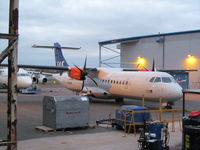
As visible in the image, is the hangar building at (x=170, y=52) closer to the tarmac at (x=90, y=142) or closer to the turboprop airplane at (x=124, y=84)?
the turboprop airplane at (x=124, y=84)

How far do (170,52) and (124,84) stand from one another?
2349 cm

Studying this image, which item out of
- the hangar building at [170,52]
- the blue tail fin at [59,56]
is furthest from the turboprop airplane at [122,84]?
the hangar building at [170,52]

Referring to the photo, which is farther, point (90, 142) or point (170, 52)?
point (170, 52)

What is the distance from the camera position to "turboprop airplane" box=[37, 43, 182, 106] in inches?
718

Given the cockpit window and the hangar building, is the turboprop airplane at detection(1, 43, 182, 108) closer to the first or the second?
the cockpit window

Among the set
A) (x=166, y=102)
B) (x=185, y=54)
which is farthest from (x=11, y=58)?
(x=185, y=54)

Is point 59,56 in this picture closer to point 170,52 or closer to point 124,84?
point 124,84

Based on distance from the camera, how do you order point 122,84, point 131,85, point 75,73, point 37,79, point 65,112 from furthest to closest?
point 37,79 → point 75,73 → point 122,84 → point 131,85 → point 65,112

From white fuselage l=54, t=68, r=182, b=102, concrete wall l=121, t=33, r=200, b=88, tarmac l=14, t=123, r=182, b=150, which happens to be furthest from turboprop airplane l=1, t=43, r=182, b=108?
concrete wall l=121, t=33, r=200, b=88

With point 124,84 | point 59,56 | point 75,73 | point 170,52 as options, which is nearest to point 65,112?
point 124,84

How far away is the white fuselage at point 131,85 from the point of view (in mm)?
18156

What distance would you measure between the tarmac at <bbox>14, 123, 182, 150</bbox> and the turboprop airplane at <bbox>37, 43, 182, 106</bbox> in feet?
24.5

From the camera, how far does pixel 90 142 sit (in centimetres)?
944

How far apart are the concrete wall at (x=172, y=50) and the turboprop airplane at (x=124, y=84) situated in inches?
747
